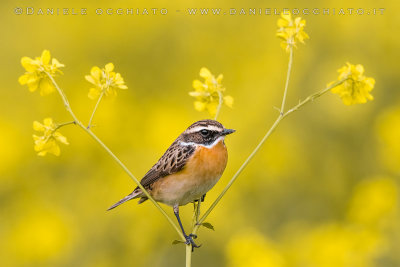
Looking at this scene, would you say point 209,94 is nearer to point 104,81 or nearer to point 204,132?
point 204,132

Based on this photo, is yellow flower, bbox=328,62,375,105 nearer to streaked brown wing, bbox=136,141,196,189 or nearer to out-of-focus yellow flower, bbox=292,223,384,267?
streaked brown wing, bbox=136,141,196,189

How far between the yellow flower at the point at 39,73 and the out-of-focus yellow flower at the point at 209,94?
680 millimetres

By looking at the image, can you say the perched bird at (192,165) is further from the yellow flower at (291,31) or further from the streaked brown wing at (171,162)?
the yellow flower at (291,31)

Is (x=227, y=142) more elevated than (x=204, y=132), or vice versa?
(x=204, y=132)

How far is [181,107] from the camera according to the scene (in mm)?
8391

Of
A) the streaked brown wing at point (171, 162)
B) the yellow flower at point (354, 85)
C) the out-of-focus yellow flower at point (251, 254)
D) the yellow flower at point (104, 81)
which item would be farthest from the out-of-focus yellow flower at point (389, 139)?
the yellow flower at point (104, 81)

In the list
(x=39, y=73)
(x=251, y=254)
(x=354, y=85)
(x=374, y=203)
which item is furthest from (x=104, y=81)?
(x=374, y=203)

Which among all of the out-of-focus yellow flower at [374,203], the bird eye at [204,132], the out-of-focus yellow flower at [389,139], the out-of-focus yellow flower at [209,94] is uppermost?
the out-of-focus yellow flower at [209,94]

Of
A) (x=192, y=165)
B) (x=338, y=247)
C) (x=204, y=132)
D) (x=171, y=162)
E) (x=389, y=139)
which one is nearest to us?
(x=204, y=132)

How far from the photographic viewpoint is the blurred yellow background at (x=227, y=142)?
667 centimetres

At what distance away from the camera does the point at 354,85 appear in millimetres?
3338

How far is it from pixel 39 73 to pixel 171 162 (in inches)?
43.6

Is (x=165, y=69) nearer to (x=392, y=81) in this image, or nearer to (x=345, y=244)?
(x=392, y=81)

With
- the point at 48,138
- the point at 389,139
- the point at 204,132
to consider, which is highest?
the point at 48,138
